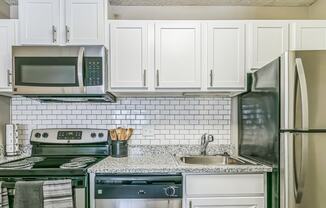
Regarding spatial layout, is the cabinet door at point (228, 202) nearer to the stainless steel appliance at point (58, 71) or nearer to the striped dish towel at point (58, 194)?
the striped dish towel at point (58, 194)

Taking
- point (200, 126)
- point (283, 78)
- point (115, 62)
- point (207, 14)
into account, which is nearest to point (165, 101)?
point (200, 126)

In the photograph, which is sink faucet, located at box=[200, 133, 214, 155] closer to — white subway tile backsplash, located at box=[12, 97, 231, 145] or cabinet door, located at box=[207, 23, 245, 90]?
white subway tile backsplash, located at box=[12, 97, 231, 145]

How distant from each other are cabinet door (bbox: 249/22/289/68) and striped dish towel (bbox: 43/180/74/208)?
1766 millimetres

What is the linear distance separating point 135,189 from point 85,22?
1434 millimetres

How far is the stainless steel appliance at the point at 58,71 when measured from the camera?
253 centimetres

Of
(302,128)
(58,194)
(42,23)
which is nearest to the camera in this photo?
Answer: (302,128)

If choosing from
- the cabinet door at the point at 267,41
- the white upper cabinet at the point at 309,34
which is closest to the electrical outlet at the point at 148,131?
the cabinet door at the point at 267,41

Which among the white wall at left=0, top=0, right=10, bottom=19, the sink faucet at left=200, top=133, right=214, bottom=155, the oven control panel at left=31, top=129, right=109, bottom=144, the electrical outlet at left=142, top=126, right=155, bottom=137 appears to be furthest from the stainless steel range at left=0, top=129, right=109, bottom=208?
the white wall at left=0, top=0, right=10, bottom=19

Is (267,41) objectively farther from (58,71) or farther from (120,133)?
(58,71)

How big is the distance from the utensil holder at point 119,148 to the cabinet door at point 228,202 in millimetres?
822

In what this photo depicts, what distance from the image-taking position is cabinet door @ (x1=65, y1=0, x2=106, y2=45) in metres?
2.64

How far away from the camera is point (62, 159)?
278 cm

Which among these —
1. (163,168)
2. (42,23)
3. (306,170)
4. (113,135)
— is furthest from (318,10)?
(42,23)

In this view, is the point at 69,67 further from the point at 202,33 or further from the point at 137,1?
the point at 202,33
